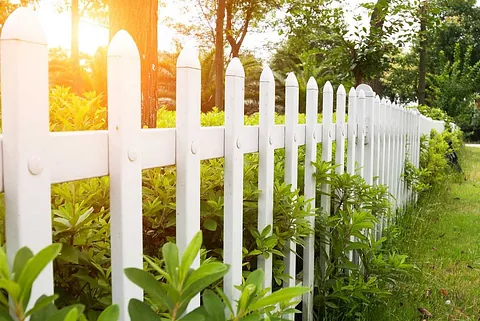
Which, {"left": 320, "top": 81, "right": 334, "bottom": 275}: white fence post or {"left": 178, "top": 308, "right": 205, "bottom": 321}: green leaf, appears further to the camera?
{"left": 320, "top": 81, "right": 334, "bottom": 275}: white fence post

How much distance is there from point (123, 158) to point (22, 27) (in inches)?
15.4

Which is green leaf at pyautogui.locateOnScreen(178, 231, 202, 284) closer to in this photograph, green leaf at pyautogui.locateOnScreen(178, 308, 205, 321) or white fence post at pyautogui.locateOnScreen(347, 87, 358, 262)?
green leaf at pyautogui.locateOnScreen(178, 308, 205, 321)

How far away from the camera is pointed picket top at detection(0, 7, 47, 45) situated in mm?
1017

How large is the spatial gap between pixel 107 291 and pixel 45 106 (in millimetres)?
588

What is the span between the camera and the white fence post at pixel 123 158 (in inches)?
49.8

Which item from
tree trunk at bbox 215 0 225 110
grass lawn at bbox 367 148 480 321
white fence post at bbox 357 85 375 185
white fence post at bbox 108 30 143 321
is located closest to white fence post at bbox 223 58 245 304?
white fence post at bbox 108 30 143 321

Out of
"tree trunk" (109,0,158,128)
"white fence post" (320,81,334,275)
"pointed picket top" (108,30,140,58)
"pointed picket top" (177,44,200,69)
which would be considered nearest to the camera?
"pointed picket top" (108,30,140,58)

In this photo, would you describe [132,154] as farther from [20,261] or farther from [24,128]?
[20,261]

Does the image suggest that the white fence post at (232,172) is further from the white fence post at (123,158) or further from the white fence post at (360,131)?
the white fence post at (360,131)

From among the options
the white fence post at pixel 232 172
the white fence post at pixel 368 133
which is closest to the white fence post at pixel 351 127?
the white fence post at pixel 368 133

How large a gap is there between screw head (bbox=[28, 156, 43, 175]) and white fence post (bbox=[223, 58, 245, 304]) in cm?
85

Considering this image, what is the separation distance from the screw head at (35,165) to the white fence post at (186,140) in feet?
1.72

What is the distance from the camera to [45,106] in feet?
3.59

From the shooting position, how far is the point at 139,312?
699 millimetres
